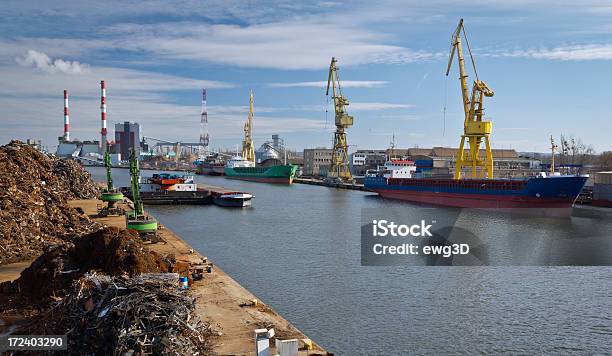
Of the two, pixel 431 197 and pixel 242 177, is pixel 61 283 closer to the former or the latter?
pixel 431 197

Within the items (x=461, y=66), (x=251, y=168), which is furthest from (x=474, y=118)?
(x=251, y=168)

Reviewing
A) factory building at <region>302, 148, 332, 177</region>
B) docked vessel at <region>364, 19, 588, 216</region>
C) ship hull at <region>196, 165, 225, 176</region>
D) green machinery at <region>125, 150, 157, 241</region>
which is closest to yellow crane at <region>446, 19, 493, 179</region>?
docked vessel at <region>364, 19, 588, 216</region>

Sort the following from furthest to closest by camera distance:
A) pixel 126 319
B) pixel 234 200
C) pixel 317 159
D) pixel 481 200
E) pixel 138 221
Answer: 1. pixel 317 159
2. pixel 481 200
3. pixel 234 200
4. pixel 138 221
5. pixel 126 319

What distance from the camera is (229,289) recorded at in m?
16.0

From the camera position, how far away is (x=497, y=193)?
156ft

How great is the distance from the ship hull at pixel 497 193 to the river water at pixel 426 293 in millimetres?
9873

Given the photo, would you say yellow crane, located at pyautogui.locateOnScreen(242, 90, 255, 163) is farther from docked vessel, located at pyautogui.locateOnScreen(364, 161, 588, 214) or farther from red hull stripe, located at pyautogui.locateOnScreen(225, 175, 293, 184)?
docked vessel, located at pyautogui.locateOnScreen(364, 161, 588, 214)

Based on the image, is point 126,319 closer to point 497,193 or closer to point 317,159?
point 497,193

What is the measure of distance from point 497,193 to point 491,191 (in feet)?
2.32

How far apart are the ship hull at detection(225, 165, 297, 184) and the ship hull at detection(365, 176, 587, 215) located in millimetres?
32310

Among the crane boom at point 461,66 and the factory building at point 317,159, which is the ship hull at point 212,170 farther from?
the crane boom at point 461,66

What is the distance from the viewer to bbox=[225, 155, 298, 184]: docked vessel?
9281 cm

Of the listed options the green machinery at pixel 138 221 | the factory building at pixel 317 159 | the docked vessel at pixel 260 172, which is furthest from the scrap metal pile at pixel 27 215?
the factory building at pixel 317 159

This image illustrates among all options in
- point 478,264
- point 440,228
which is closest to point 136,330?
point 478,264
